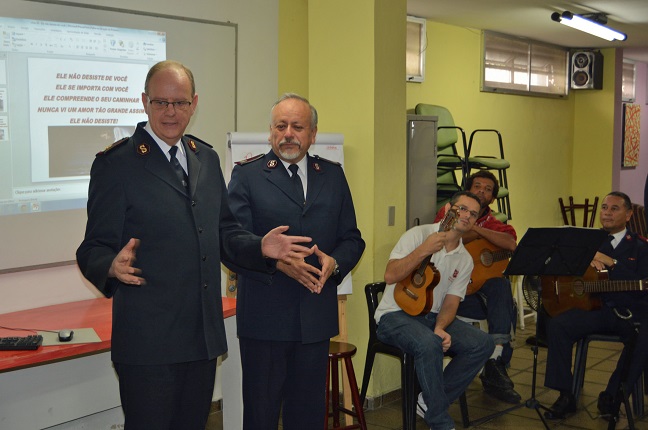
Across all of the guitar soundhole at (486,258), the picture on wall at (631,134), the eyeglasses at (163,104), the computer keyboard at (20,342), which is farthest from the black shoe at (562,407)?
the picture on wall at (631,134)

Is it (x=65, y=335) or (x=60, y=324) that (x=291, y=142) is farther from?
(x=60, y=324)

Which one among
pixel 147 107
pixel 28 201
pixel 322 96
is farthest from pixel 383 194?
pixel 147 107

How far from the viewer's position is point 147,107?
2.15 metres

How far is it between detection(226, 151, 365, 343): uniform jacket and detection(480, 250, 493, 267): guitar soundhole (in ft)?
7.37

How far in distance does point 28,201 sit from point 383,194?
1973mm

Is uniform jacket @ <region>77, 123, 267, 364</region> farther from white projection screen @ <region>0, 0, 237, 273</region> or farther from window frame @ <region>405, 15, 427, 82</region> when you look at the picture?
window frame @ <region>405, 15, 427, 82</region>

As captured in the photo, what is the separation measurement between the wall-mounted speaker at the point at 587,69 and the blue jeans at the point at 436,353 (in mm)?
6143

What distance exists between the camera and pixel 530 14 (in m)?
6.95

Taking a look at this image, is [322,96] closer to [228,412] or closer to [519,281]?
[228,412]

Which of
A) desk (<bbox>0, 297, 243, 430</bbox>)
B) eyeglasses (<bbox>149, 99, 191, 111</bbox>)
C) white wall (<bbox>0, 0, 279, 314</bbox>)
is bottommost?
desk (<bbox>0, 297, 243, 430</bbox>)

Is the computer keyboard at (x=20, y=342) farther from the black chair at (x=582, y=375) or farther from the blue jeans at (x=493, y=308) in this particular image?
the black chair at (x=582, y=375)

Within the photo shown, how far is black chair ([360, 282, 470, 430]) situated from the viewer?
3.86 metres

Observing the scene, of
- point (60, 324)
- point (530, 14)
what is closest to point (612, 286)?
point (60, 324)

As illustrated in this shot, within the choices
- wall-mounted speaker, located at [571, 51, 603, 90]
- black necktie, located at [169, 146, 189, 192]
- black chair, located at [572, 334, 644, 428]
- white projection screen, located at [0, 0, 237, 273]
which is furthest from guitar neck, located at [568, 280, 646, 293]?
wall-mounted speaker, located at [571, 51, 603, 90]
